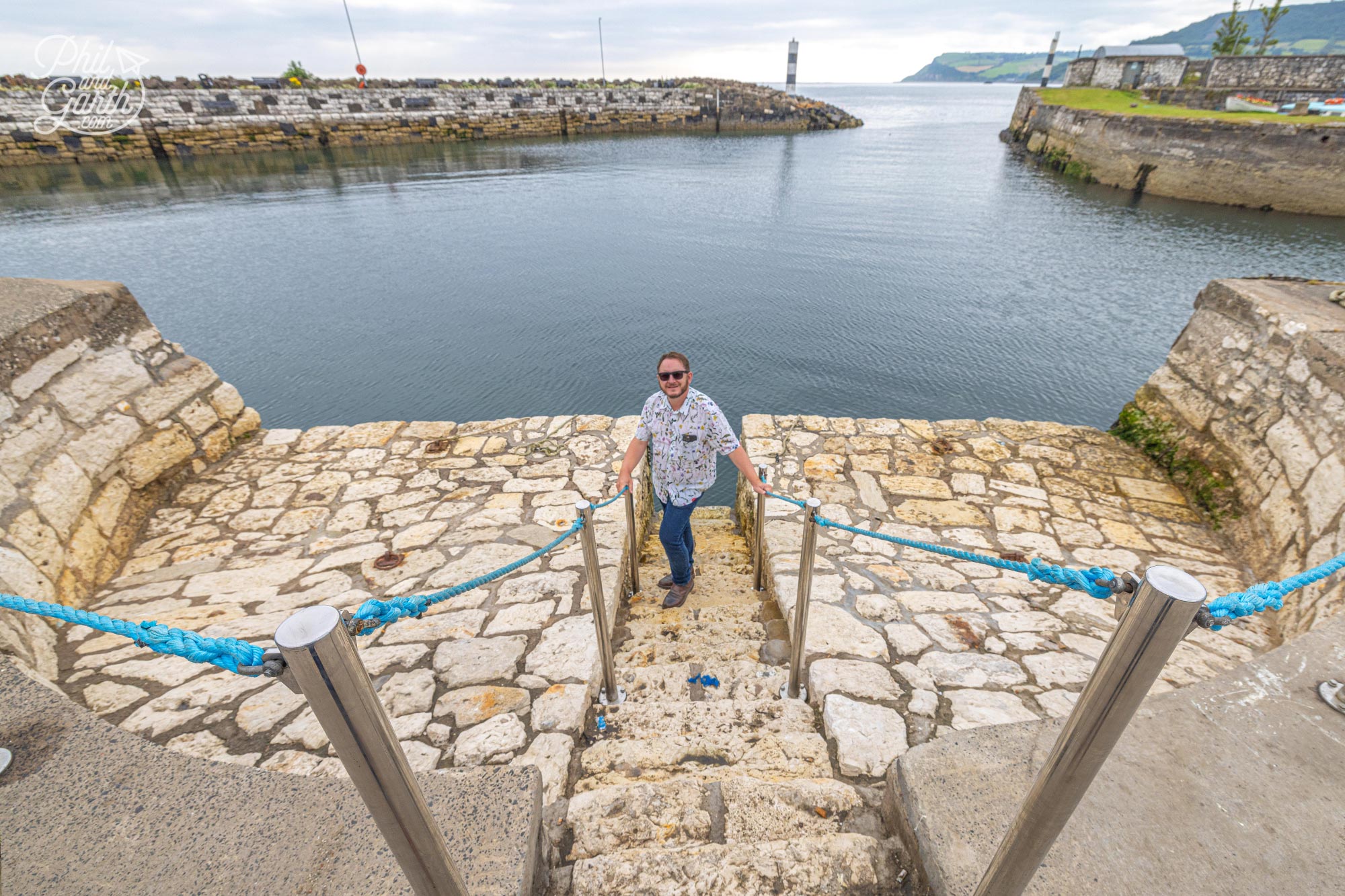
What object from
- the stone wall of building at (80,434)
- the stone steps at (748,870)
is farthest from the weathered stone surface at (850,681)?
the stone wall of building at (80,434)

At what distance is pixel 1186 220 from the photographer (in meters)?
20.2

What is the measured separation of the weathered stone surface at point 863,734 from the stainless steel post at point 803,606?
0.26m

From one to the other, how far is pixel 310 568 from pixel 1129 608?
4975 millimetres

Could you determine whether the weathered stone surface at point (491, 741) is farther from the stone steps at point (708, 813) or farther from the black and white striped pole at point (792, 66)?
the black and white striped pole at point (792, 66)

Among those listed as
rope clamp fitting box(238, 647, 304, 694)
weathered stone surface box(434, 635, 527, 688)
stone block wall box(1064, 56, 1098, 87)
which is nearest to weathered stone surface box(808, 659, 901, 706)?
weathered stone surface box(434, 635, 527, 688)

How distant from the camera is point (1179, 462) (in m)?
5.49

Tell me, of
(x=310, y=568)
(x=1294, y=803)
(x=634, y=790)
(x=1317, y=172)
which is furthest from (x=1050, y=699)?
(x=1317, y=172)

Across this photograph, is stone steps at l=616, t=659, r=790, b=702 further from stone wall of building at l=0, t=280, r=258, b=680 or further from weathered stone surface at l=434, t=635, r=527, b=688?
stone wall of building at l=0, t=280, r=258, b=680

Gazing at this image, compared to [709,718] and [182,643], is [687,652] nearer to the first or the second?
[709,718]

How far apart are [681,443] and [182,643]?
2.79 meters

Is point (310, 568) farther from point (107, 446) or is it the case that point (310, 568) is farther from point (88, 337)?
point (88, 337)

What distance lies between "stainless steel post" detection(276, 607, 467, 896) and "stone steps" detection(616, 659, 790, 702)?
2066 mm

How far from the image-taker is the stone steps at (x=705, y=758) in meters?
2.66

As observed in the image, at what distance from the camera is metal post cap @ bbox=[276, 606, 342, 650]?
1.03 metres
